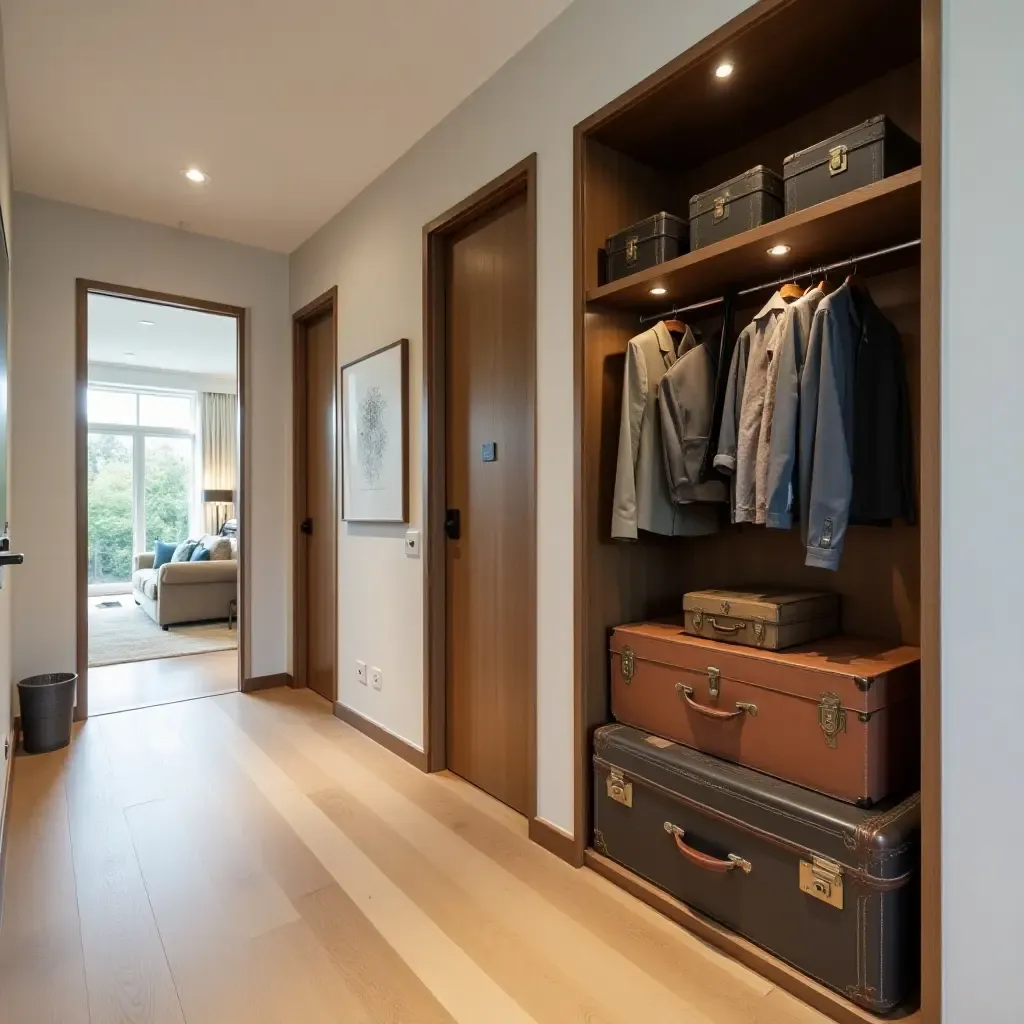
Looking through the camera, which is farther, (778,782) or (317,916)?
(317,916)

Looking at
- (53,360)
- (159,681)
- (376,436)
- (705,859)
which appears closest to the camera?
(705,859)

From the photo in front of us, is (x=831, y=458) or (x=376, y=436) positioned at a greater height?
(x=376, y=436)

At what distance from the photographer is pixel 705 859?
1657 millimetres

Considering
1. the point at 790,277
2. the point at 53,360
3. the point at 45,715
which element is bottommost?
the point at 45,715

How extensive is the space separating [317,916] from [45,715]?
Answer: 79.5 inches

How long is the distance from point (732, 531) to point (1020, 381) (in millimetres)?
1072

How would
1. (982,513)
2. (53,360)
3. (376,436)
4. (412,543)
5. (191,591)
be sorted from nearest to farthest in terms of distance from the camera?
(982,513) → (412,543) → (376,436) → (53,360) → (191,591)

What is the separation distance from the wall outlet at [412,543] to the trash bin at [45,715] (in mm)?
1733

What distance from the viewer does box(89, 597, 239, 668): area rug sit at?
4.98 meters

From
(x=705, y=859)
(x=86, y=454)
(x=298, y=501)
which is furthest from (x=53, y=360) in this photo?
(x=705, y=859)

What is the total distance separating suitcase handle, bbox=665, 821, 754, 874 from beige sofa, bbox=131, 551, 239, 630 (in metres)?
5.00

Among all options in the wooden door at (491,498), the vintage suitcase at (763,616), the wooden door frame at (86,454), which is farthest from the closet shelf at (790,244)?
the wooden door frame at (86,454)

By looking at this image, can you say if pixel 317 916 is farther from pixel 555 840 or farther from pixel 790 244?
pixel 790 244

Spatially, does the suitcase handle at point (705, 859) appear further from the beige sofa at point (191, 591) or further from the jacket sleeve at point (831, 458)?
the beige sofa at point (191, 591)
